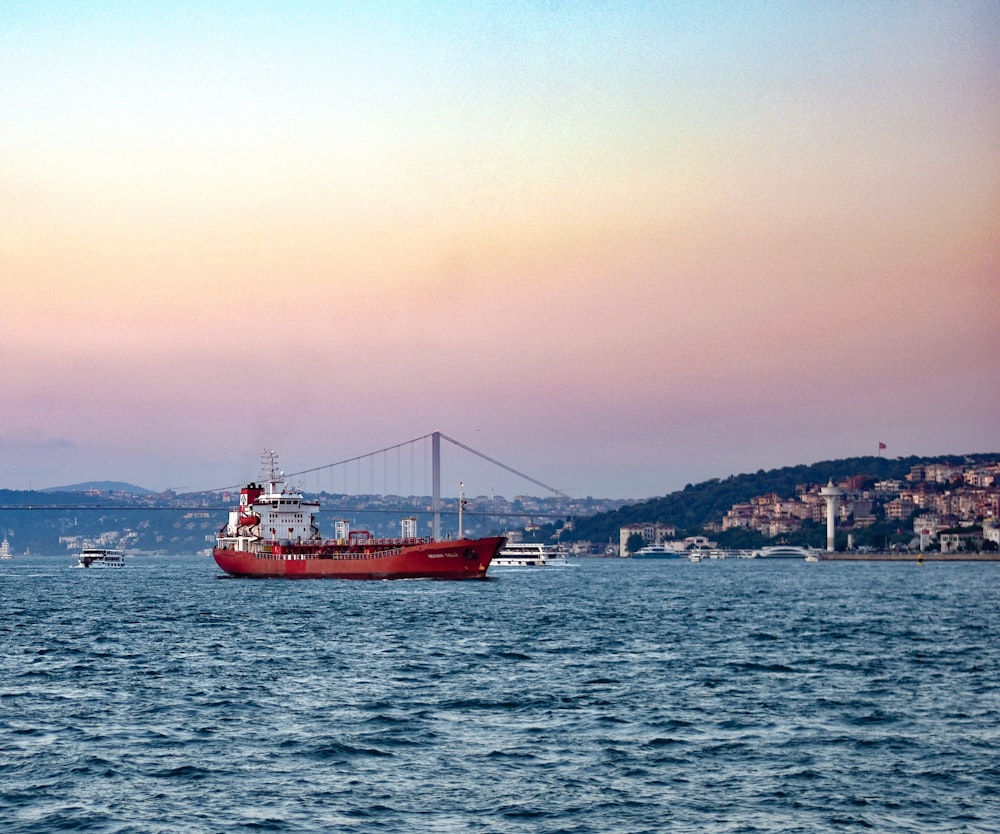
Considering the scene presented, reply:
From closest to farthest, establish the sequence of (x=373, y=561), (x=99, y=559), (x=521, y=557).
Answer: (x=373, y=561) < (x=521, y=557) < (x=99, y=559)

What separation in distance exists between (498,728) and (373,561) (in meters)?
71.0

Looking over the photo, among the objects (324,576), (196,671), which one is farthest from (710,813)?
(324,576)

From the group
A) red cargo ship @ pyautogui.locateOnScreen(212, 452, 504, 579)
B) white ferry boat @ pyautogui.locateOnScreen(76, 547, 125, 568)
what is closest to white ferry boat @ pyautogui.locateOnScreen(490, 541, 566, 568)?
red cargo ship @ pyautogui.locateOnScreen(212, 452, 504, 579)

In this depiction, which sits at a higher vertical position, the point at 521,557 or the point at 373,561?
the point at 373,561

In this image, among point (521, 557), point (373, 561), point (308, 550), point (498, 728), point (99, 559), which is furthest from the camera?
point (99, 559)

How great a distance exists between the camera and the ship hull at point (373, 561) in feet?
303

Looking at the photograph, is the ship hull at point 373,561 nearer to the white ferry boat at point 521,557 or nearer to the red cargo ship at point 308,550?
the red cargo ship at point 308,550

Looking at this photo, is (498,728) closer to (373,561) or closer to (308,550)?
(373,561)

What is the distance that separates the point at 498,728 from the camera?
2373 cm

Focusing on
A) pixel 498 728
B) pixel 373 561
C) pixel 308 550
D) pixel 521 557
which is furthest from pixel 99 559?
pixel 498 728

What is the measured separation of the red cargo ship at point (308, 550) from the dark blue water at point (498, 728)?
4396cm

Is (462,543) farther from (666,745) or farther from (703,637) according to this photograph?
(666,745)

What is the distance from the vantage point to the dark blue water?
57.0 ft

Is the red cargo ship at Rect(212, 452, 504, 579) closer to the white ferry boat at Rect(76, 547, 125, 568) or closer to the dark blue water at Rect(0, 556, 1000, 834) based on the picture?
the dark blue water at Rect(0, 556, 1000, 834)
